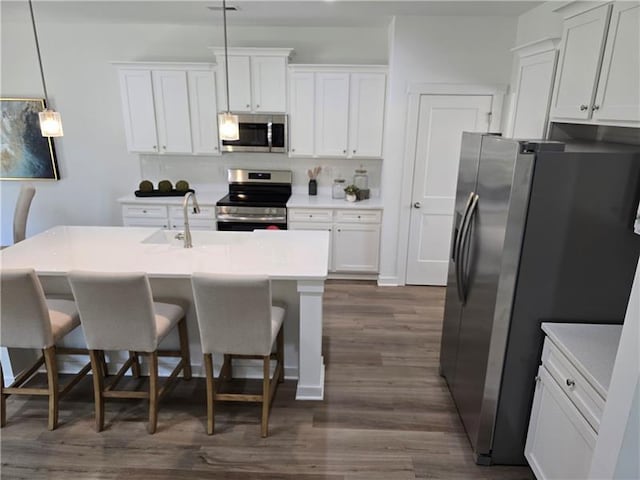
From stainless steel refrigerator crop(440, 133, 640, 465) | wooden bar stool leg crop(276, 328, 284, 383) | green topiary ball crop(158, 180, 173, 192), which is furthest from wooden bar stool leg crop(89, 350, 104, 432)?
green topiary ball crop(158, 180, 173, 192)

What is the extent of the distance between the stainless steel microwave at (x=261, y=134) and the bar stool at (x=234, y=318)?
8.67 feet

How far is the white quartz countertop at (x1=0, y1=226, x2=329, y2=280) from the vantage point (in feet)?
7.67

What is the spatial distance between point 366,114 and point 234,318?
2.98 m

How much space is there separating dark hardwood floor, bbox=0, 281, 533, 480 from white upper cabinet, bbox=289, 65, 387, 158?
2411 mm

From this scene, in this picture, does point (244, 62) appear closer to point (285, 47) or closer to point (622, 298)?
point (285, 47)

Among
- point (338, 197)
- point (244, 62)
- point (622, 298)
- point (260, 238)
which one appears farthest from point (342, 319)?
point (244, 62)

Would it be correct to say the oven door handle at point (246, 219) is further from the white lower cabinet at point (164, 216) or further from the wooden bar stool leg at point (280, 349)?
the wooden bar stool leg at point (280, 349)

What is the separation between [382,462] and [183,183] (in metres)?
3.72

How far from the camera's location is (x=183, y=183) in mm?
4750

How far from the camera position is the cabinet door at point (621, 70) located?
6.35 feet

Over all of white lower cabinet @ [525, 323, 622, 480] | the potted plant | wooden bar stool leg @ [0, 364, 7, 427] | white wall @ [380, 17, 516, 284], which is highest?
white wall @ [380, 17, 516, 284]

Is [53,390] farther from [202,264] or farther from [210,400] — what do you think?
[202,264]

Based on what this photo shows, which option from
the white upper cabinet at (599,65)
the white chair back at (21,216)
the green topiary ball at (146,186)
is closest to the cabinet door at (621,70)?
the white upper cabinet at (599,65)

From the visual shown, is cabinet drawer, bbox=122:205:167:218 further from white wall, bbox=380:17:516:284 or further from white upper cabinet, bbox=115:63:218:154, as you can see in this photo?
white wall, bbox=380:17:516:284
